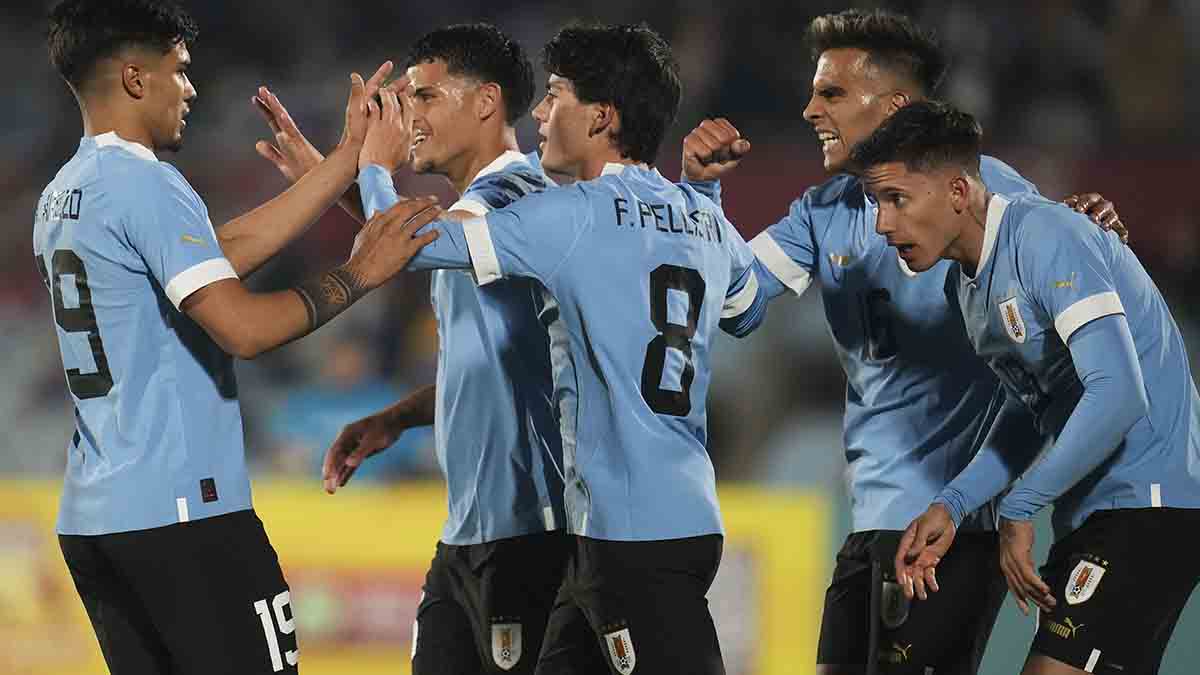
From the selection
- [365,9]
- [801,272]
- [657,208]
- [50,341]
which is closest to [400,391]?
A: [50,341]

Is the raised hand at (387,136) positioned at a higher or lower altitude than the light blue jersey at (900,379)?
higher

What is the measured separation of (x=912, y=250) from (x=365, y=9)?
7302 mm

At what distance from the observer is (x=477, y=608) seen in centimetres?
402

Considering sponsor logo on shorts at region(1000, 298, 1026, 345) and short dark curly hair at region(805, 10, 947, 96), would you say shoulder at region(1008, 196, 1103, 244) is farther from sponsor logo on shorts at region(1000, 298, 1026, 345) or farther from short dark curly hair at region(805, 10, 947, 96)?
short dark curly hair at region(805, 10, 947, 96)

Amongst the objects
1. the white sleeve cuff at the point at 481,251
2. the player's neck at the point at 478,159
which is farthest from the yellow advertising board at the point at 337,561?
the white sleeve cuff at the point at 481,251

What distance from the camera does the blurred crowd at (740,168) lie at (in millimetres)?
7738

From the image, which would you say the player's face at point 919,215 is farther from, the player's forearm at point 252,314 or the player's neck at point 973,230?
the player's forearm at point 252,314

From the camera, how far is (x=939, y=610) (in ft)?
13.1

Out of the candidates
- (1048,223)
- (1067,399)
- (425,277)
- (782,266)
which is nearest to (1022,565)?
(1067,399)

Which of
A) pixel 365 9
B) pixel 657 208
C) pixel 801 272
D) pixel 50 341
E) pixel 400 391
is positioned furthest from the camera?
pixel 365 9

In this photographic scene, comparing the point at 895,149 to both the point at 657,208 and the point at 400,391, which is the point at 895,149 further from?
the point at 400,391

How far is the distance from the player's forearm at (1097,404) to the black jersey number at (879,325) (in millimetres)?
863

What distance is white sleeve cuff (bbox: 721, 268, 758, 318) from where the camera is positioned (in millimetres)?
4012

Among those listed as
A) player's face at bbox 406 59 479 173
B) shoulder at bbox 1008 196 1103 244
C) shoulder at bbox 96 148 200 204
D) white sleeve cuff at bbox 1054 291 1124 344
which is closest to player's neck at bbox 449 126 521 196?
player's face at bbox 406 59 479 173
